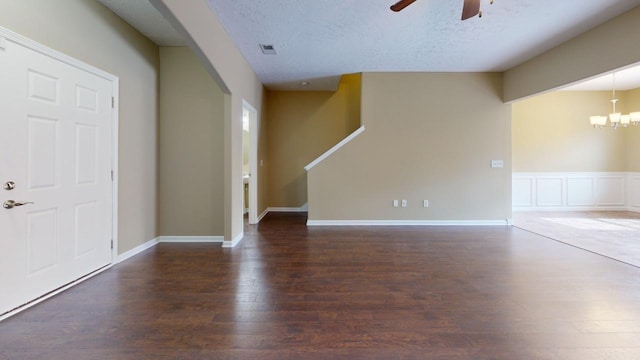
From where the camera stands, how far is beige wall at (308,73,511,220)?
569 cm

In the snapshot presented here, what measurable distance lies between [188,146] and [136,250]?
156 centimetres

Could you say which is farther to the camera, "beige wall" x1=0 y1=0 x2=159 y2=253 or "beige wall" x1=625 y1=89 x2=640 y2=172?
"beige wall" x1=625 y1=89 x2=640 y2=172

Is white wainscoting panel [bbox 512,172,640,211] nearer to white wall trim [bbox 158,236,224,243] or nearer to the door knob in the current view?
white wall trim [bbox 158,236,224,243]

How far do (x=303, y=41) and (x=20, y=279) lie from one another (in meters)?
3.86

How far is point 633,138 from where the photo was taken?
6.93 meters

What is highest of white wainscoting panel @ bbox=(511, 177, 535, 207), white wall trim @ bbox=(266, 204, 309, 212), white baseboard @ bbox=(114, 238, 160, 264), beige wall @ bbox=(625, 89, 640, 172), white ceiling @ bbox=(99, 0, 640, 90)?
white ceiling @ bbox=(99, 0, 640, 90)

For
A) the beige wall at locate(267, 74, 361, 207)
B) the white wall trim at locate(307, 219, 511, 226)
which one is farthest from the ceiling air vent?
the white wall trim at locate(307, 219, 511, 226)

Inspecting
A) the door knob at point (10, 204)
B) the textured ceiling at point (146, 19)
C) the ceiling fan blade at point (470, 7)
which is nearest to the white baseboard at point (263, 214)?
the textured ceiling at point (146, 19)

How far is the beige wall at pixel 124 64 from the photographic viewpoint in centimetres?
257

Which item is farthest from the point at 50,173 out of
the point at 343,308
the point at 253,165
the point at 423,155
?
the point at 423,155

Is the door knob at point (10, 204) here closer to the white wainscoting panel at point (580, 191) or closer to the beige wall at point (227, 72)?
the beige wall at point (227, 72)

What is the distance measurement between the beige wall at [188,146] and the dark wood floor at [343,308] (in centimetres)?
67

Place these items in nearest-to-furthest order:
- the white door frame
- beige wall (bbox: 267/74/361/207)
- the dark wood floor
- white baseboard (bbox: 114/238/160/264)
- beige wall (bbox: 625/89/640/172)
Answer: the dark wood floor < white baseboard (bbox: 114/238/160/264) < the white door frame < beige wall (bbox: 625/89/640/172) < beige wall (bbox: 267/74/361/207)

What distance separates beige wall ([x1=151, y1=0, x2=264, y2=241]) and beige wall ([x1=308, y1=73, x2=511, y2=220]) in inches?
69.4
